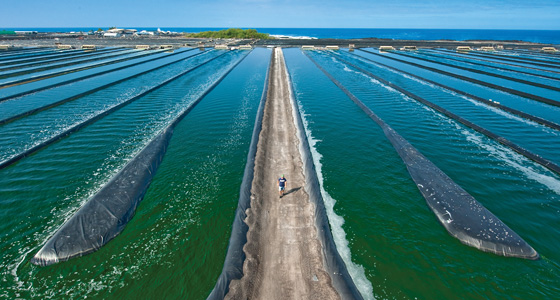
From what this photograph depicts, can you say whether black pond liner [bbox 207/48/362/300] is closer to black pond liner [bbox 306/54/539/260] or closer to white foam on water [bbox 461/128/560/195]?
black pond liner [bbox 306/54/539/260]

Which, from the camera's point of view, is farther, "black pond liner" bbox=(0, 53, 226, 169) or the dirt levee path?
"black pond liner" bbox=(0, 53, 226, 169)

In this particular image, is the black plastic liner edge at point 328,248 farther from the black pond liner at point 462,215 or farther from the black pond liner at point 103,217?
the black pond liner at point 103,217

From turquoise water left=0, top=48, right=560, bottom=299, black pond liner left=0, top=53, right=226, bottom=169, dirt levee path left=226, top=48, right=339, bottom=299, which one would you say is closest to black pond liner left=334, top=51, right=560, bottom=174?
turquoise water left=0, top=48, right=560, bottom=299

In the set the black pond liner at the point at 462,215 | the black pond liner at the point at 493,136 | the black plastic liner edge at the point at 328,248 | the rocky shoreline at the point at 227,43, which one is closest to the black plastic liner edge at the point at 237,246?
the black plastic liner edge at the point at 328,248

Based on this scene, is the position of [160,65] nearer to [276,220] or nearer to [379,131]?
[379,131]

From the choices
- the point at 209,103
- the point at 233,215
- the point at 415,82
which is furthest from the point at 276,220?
the point at 415,82

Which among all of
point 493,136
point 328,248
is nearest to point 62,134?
point 328,248

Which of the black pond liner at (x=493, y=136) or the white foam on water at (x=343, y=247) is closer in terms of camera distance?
the white foam on water at (x=343, y=247)
